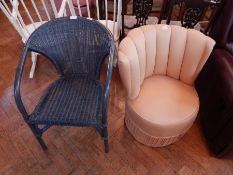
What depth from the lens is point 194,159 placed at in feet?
4.37

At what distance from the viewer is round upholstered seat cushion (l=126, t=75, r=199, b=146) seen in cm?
112

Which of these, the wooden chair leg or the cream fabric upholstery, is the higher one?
the cream fabric upholstery

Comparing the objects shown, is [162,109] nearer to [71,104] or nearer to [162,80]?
[162,80]

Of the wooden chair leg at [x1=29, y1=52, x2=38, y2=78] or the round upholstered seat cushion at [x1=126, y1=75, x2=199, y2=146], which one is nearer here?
the round upholstered seat cushion at [x1=126, y1=75, x2=199, y2=146]

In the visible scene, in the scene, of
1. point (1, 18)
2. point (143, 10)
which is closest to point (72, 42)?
point (143, 10)

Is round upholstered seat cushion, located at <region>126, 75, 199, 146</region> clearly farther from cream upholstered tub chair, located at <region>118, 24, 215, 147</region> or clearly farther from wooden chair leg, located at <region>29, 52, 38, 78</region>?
wooden chair leg, located at <region>29, 52, 38, 78</region>

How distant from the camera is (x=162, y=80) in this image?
1303 mm

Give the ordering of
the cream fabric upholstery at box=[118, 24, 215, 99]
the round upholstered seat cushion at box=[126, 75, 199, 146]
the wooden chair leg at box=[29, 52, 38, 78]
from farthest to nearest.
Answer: the wooden chair leg at box=[29, 52, 38, 78] → the round upholstered seat cushion at box=[126, 75, 199, 146] → the cream fabric upholstery at box=[118, 24, 215, 99]

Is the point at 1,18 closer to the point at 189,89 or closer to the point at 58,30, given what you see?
the point at 58,30

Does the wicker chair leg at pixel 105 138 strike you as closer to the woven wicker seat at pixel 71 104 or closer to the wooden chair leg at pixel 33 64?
the woven wicker seat at pixel 71 104

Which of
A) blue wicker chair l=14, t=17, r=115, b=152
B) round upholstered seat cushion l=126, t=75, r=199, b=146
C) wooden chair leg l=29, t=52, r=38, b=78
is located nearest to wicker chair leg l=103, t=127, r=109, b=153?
blue wicker chair l=14, t=17, r=115, b=152

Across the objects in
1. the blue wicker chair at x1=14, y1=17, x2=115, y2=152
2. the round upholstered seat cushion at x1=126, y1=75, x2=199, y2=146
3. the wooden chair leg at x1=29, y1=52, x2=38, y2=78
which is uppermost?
the blue wicker chair at x1=14, y1=17, x2=115, y2=152

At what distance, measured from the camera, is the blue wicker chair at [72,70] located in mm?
1054

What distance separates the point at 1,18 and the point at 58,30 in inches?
82.8
